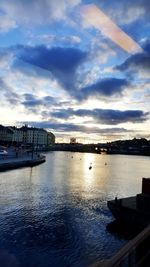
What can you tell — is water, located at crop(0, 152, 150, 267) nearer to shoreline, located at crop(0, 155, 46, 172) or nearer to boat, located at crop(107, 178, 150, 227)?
boat, located at crop(107, 178, 150, 227)

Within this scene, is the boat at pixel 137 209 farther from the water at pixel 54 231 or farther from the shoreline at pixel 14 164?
the shoreline at pixel 14 164

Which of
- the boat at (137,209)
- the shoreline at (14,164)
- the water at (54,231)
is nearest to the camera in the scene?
the water at (54,231)

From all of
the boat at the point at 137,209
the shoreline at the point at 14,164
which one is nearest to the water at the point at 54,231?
the boat at the point at 137,209

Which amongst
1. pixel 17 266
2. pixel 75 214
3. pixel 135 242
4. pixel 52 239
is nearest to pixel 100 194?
pixel 75 214

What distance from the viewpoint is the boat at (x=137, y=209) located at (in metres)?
29.8

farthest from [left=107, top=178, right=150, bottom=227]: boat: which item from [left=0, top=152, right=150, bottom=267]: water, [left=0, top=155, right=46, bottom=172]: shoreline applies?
[left=0, top=155, right=46, bottom=172]: shoreline

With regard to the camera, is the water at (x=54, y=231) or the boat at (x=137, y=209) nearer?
the water at (x=54, y=231)

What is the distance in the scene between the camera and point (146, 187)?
31344 mm

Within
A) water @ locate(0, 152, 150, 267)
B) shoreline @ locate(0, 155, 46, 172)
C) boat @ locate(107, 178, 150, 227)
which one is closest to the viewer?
water @ locate(0, 152, 150, 267)

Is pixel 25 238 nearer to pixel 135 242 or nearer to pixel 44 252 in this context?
pixel 44 252

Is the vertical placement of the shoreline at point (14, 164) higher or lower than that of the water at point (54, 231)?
higher

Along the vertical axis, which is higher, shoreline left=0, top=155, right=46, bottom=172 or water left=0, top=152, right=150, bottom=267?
shoreline left=0, top=155, right=46, bottom=172

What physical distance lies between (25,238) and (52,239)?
2532 mm

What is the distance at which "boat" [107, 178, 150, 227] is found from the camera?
97.8 ft
